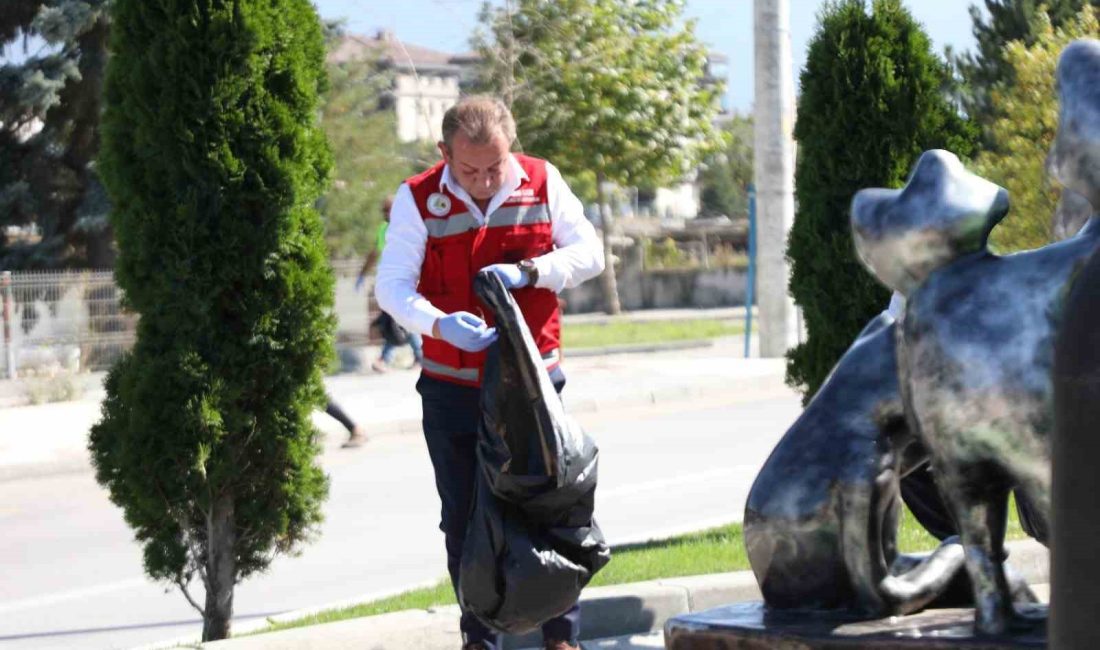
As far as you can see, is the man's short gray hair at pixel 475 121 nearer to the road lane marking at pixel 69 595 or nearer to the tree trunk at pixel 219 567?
the tree trunk at pixel 219 567

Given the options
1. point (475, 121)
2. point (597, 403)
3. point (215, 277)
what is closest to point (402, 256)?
point (475, 121)

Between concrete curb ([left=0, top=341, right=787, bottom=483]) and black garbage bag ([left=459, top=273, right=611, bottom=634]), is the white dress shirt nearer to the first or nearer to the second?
black garbage bag ([left=459, top=273, right=611, bottom=634])

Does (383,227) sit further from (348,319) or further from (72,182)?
(72,182)

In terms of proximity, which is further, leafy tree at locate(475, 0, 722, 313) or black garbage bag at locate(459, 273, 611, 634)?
leafy tree at locate(475, 0, 722, 313)

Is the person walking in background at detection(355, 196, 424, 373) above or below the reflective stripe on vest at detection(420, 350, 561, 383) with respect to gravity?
below

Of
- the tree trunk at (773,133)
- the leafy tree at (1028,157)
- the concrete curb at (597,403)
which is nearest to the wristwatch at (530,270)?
the leafy tree at (1028,157)

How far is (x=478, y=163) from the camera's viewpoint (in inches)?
191

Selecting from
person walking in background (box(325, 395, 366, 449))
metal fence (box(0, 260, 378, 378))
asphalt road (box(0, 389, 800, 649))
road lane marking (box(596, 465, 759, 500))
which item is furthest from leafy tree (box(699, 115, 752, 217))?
road lane marking (box(596, 465, 759, 500))

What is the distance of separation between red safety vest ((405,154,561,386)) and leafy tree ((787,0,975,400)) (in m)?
2.74

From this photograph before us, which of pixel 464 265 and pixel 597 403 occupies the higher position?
pixel 464 265

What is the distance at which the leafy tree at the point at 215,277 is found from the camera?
5953 millimetres

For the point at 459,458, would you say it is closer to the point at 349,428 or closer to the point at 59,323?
the point at 349,428

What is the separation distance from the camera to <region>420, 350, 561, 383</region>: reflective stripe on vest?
495 centimetres

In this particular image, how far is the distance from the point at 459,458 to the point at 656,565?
6.66 feet
